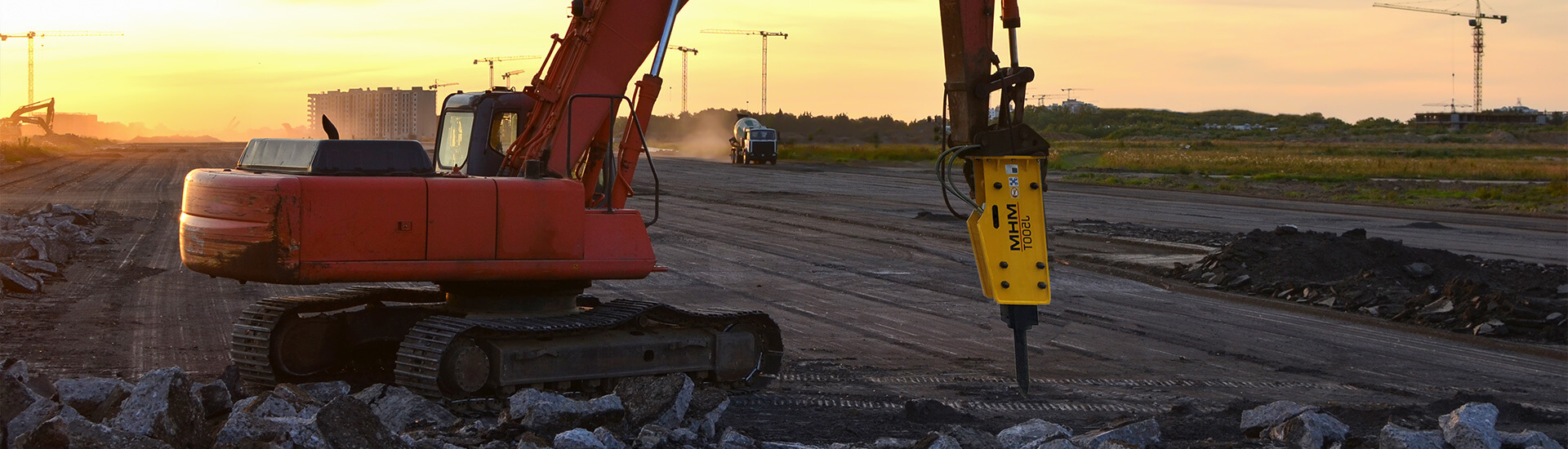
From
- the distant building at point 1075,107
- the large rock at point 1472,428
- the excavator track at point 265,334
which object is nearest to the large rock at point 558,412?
the excavator track at point 265,334

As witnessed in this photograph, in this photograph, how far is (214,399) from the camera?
6.54m

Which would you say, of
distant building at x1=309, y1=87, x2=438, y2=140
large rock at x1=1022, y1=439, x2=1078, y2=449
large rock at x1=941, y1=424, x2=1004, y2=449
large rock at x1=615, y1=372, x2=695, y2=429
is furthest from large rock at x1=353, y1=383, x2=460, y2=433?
distant building at x1=309, y1=87, x2=438, y2=140

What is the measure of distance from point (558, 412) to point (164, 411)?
183 cm

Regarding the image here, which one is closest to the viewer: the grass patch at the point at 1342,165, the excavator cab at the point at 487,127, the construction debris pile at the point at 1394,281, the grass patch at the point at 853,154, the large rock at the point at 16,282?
the excavator cab at the point at 487,127

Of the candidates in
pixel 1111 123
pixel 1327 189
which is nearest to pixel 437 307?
pixel 1327 189

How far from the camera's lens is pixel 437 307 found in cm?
873

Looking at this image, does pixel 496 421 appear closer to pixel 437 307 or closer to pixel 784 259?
pixel 437 307

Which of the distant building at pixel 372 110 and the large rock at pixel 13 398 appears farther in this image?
the distant building at pixel 372 110

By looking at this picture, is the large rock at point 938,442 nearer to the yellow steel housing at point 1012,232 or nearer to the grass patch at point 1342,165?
the yellow steel housing at point 1012,232

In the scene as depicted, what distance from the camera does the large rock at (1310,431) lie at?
6.54 m

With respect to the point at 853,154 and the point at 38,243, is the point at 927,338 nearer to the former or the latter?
the point at 38,243

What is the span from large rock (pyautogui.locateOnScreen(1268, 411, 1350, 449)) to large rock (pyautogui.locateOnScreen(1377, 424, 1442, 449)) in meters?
0.26

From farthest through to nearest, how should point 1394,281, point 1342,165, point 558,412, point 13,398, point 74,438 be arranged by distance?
1. point 1342,165
2. point 1394,281
3. point 558,412
4. point 13,398
5. point 74,438

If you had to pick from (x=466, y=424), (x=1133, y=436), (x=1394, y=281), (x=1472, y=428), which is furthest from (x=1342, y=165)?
(x=466, y=424)
